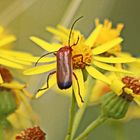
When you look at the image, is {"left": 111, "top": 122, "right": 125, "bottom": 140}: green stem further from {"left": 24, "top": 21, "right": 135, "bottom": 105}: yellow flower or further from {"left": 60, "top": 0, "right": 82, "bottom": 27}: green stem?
{"left": 60, "top": 0, "right": 82, "bottom": 27}: green stem

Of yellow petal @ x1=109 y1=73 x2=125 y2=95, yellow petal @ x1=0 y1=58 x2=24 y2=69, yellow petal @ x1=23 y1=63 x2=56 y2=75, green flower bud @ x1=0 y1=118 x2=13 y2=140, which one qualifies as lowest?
yellow petal @ x1=109 y1=73 x2=125 y2=95

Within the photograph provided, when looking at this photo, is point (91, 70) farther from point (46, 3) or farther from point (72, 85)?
point (46, 3)

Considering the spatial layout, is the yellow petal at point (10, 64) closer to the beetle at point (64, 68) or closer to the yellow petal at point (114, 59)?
the beetle at point (64, 68)

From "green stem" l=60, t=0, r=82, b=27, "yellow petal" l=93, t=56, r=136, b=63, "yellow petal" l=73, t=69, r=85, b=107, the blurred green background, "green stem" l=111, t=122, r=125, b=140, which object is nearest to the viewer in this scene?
"yellow petal" l=73, t=69, r=85, b=107

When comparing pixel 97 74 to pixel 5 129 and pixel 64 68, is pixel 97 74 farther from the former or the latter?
pixel 5 129

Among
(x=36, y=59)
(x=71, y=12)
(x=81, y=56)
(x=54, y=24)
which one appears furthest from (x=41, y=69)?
(x=54, y=24)

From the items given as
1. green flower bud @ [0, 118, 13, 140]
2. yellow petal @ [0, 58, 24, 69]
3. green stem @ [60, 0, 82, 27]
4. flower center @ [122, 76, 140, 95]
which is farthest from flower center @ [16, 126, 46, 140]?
green stem @ [60, 0, 82, 27]

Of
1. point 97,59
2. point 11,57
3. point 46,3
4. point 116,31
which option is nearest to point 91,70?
point 97,59
